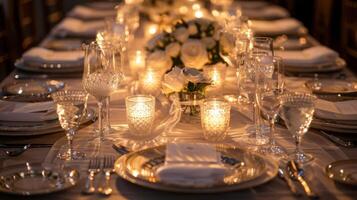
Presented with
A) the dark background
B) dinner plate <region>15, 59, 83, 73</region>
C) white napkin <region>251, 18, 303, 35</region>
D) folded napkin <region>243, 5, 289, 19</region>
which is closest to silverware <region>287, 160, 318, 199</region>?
dinner plate <region>15, 59, 83, 73</region>

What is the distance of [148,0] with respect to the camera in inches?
155

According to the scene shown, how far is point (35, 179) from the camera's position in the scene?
4.55 feet

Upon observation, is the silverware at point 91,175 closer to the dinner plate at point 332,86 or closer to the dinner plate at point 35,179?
the dinner plate at point 35,179

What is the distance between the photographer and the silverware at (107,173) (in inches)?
52.7

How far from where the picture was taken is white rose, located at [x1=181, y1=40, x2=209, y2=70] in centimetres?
212

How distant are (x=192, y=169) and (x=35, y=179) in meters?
0.33

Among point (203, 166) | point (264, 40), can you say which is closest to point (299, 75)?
point (264, 40)

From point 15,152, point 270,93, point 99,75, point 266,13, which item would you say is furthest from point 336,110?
point 266,13

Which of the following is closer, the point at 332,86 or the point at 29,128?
the point at 29,128

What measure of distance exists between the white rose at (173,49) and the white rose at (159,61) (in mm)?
22

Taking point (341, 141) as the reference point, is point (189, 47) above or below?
above

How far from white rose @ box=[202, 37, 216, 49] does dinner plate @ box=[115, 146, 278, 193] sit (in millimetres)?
689

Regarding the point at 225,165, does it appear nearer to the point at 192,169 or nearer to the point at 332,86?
the point at 192,169

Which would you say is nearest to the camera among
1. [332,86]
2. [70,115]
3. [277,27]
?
[70,115]
